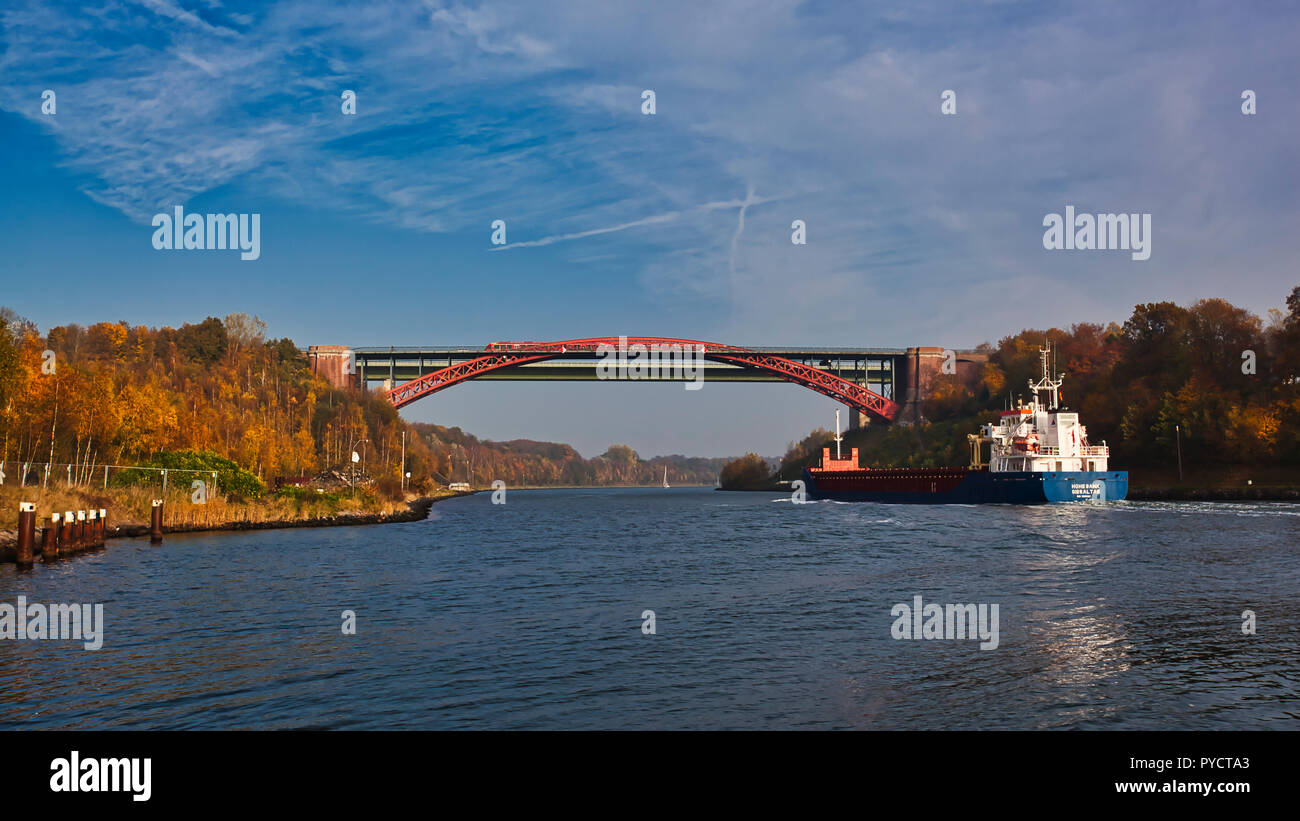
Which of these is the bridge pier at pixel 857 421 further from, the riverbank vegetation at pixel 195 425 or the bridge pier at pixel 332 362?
the bridge pier at pixel 332 362

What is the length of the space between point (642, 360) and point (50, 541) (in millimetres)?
103509

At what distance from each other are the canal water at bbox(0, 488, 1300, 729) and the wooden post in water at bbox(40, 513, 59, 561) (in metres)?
1.14

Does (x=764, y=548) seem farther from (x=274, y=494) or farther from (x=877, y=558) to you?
(x=274, y=494)

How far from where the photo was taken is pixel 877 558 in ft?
109

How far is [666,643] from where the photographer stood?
55.5 ft

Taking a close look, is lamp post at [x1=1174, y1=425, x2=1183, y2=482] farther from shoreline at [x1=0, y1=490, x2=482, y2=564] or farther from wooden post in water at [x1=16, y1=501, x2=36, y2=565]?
wooden post in water at [x1=16, y1=501, x2=36, y2=565]

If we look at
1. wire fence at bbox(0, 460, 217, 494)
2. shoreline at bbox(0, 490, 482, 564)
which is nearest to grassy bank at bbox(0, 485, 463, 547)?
shoreline at bbox(0, 490, 482, 564)

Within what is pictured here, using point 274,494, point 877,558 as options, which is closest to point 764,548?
point 877,558

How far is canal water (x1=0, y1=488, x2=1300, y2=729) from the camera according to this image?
39.9 feet

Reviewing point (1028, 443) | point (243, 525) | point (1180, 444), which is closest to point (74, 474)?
point (243, 525)

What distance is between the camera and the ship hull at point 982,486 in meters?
67.2

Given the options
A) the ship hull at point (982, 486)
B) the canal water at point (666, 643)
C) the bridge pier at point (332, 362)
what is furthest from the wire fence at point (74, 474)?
the bridge pier at point (332, 362)

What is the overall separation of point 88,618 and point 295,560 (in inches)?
564
